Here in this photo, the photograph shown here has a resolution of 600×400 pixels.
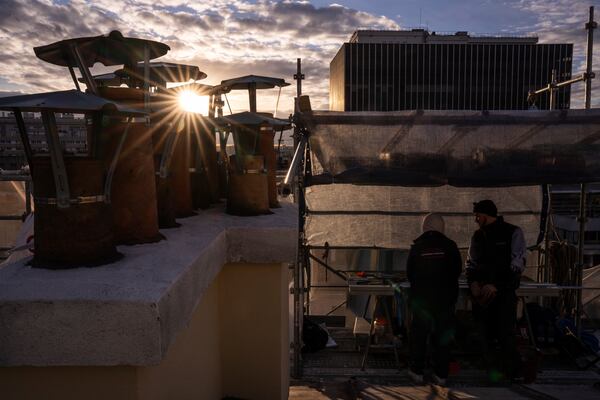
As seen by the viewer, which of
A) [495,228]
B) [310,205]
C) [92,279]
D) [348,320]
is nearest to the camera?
[92,279]

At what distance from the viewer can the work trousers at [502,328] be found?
5.18 meters

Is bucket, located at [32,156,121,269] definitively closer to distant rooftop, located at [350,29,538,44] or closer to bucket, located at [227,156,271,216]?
bucket, located at [227,156,271,216]

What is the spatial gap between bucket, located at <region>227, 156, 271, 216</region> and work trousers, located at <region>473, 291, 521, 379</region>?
10.5ft

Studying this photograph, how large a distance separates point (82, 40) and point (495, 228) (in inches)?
173

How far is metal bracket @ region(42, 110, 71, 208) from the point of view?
1.63m

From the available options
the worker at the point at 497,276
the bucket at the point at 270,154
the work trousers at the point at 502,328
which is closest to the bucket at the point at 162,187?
the bucket at the point at 270,154

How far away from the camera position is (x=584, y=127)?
5.73m

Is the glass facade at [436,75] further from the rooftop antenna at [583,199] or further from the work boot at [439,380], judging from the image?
the work boot at [439,380]

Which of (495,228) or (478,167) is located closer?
(495,228)

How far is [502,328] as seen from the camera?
5246 millimetres

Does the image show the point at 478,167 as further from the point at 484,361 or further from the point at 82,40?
the point at 82,40

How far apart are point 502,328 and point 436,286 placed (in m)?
1.03

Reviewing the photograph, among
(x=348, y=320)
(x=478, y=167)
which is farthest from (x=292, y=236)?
(x=348, y=320)

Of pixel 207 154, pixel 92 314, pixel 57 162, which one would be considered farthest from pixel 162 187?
pixel 92 314
